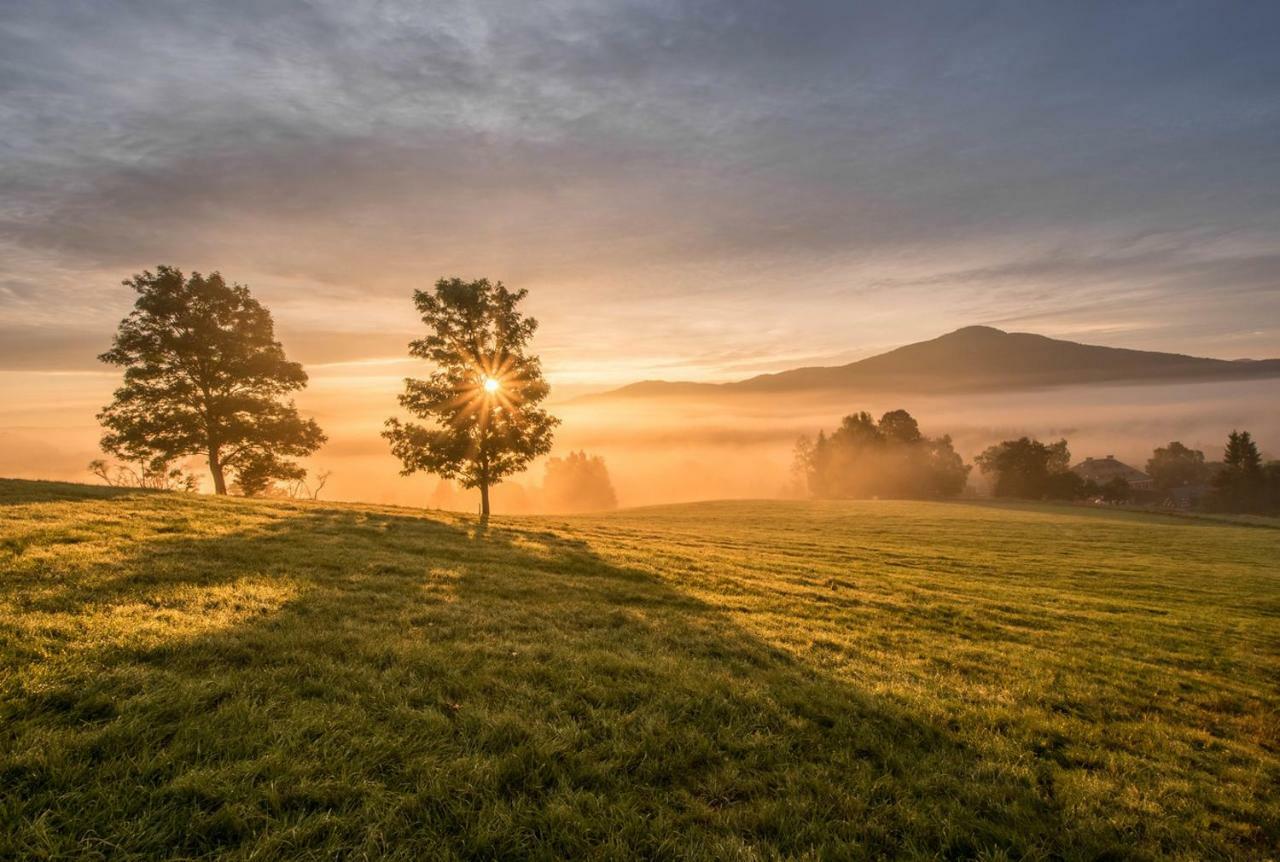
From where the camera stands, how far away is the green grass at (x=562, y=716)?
4805 mm

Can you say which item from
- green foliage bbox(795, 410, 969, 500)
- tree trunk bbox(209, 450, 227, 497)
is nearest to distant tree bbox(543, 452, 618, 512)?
green foliage bbox(795, 410, 969, 500)

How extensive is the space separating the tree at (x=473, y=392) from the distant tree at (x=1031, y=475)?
345 feet

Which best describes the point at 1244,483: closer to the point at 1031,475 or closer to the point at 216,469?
the point at 1031,475

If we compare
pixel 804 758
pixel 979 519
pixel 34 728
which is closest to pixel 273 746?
pixel 34 728

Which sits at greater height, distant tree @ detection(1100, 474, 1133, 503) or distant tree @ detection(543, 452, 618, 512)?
distant tree @ detection(543, 452, 618, 512)

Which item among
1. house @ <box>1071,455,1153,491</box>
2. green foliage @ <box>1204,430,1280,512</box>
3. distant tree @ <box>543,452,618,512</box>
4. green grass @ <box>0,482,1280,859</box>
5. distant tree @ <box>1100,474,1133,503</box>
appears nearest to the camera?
green grass @ <box>0,482,1280,859</box>

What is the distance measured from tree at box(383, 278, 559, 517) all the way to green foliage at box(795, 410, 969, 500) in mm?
98123

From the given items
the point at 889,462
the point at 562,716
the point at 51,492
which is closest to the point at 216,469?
the point at 51,492

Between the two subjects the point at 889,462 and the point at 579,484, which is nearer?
the point at 889,462

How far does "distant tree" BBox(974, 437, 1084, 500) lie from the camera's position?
328ft

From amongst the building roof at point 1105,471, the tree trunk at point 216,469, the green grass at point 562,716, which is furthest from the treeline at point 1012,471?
the green grass at point 562,716

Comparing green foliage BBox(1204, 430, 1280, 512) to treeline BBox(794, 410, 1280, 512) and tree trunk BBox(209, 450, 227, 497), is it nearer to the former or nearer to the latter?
treeline BBox(794, 410, 1280, 512)

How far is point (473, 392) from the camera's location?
3225 cm

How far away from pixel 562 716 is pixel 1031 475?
12131 cm
